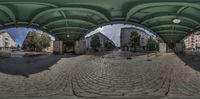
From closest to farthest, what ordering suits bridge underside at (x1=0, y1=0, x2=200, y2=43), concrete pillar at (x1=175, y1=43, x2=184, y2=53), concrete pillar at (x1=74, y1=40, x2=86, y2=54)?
1. bridge underside at (x1=0, y1=0, x2=200, y2=43)
2. concrete pillar at (x1=175, y1=43, x2=184, y2=53)
3. concrete pillar at (x1=74, y1=40, x2=86, y2=54)

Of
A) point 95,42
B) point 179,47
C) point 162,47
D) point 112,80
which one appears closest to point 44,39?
point 95,42

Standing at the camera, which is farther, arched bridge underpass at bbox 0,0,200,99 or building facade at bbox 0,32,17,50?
building facade at bbox 0,32,17,50

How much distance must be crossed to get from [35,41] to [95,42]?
0.59 m

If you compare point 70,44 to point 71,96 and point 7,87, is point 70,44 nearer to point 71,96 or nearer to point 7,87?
point 71,96

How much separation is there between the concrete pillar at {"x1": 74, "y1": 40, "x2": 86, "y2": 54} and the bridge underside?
0.06 metres

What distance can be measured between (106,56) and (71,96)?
1.72 feet

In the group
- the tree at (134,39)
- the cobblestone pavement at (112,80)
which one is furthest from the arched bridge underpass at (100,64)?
the tree at (134,39)

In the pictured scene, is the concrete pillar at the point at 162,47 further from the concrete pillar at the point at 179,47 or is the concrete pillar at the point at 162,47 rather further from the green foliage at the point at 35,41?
the green foliage at the point at 35,41

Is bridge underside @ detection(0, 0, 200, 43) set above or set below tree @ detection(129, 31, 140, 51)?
above

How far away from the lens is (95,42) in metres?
2.11

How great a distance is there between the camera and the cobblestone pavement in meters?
2.03

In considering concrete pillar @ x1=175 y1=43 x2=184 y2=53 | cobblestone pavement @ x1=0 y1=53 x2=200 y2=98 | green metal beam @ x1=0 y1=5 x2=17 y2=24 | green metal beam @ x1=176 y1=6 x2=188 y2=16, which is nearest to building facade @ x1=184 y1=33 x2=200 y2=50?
concrete pillar @ x1=175 y1=43 x2=184 y2=53

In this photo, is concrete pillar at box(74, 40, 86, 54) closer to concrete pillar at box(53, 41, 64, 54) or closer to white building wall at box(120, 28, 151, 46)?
concrete pillar at box(53, 41, 64, 54)

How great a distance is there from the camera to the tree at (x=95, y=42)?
209 cm
